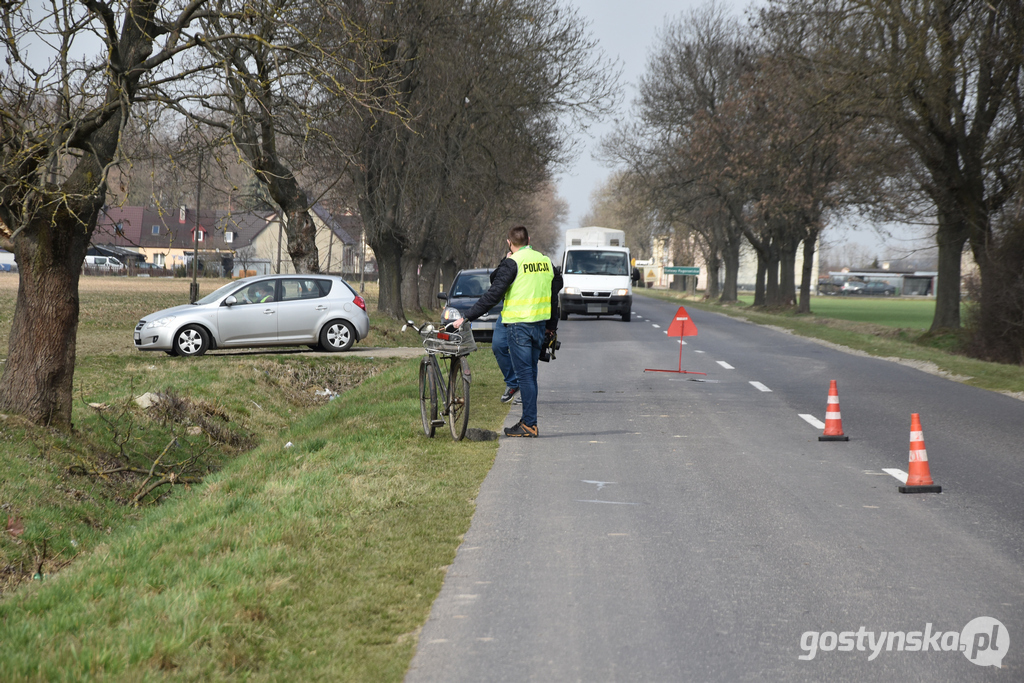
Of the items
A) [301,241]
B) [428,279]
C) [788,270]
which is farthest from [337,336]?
[788,270]

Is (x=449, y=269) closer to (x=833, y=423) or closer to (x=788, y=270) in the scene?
(x=788, y=270)

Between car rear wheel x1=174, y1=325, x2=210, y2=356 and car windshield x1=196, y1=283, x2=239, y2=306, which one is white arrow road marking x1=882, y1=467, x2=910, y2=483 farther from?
car windshield x1=196, y1=283, x2=239, y2=306

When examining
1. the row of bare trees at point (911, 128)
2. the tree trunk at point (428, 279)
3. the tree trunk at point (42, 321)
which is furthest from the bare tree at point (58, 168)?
the tree trunk at point (428, 279)

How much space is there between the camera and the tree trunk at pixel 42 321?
9.77 m

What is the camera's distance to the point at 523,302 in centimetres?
960

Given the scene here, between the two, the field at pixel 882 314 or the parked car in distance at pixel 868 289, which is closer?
the field at pixel 882 314

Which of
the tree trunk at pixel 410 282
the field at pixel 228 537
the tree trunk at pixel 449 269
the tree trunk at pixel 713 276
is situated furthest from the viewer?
the tree trunk at pixel 713 276

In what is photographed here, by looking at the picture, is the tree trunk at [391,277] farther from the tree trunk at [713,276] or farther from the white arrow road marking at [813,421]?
the tree trunk at [713,276]

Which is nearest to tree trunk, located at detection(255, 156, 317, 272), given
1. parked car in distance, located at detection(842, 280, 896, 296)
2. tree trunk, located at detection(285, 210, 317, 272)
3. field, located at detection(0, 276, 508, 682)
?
tree trunk, located at detection(285, 210, 317, 272)

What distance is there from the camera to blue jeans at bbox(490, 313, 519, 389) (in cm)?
1010

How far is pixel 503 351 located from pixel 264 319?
36.0ft

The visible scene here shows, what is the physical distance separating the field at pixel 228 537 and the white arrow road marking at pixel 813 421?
3.54 m

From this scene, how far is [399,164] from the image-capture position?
27109 mm

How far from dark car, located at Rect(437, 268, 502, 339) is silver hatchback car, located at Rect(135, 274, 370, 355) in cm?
234
